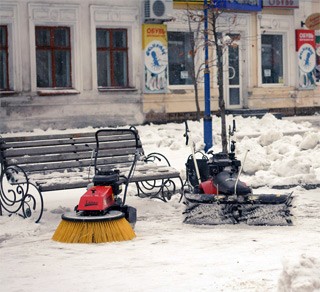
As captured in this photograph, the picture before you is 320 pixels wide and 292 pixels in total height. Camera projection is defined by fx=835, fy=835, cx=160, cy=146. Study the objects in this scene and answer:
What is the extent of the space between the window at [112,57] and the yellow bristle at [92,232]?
15298 mm

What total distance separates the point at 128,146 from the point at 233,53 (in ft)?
51.2

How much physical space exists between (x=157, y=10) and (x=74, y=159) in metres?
13.3

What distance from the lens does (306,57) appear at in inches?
1079

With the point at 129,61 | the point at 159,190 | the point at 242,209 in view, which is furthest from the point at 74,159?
the point at 129,61

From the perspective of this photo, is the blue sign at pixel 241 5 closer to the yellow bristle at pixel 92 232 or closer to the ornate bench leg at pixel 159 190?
the ornate bench leg at pixel 159 190

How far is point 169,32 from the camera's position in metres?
24.4

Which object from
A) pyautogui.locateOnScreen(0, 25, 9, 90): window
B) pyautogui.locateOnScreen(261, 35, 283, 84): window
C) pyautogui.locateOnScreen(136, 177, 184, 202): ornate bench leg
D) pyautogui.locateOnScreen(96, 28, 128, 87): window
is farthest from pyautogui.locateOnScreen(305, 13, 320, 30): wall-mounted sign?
pyautogui.locateOnScreen(136, 177, 184, 202): ornate bench leg

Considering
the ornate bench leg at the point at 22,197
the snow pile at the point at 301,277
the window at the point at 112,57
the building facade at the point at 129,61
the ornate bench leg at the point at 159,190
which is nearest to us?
the snow pile at the point at 301,277

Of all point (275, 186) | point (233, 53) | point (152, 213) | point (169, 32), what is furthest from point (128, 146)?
point (233, 53)

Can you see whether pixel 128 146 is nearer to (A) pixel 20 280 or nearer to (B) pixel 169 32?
(A) pixel 20 280

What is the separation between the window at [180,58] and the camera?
24531 mm

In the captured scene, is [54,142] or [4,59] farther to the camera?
[4,59]

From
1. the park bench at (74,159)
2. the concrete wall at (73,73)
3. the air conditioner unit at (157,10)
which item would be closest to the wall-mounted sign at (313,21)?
the air conditioner unit at (157,10)

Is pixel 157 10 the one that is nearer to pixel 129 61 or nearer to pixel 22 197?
pixel 129 61
